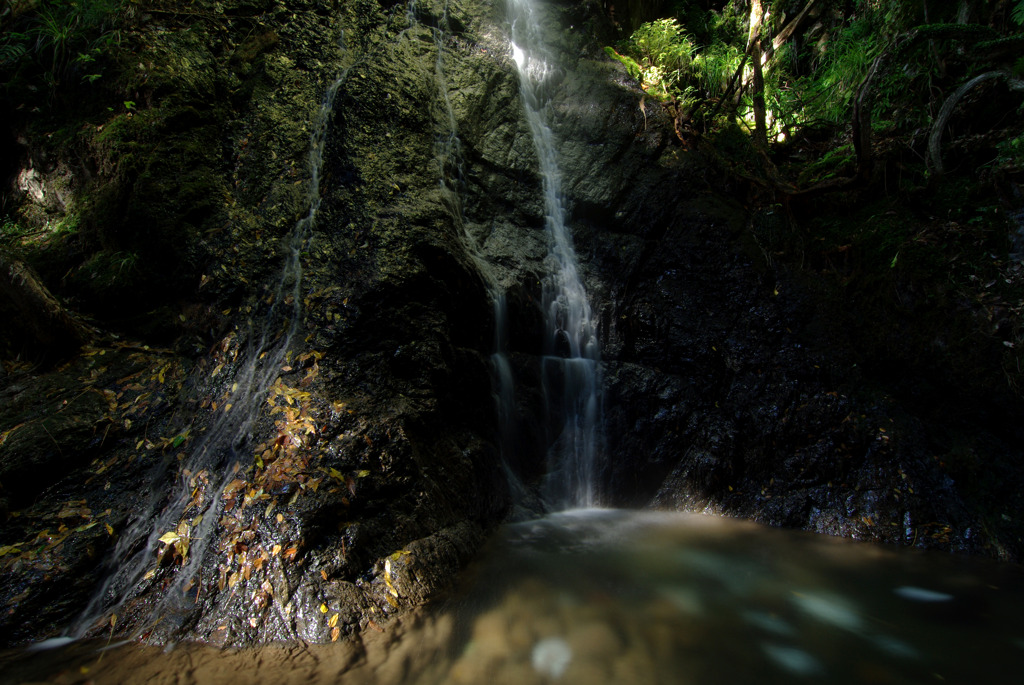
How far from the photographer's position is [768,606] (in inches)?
116

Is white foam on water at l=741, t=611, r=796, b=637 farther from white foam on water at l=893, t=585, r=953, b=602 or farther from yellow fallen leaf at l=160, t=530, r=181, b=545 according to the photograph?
yellow fallen leaf at l=160, t=530, r=181, b=545

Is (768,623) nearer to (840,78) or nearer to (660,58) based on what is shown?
(840,78)

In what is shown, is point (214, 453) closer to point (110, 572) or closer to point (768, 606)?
point (110, 572)

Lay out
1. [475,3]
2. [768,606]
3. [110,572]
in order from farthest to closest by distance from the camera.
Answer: [475,3], [768,606], [110,572]

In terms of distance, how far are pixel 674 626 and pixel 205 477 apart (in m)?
3.13

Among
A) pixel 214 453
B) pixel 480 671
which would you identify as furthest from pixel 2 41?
pixel 480 671

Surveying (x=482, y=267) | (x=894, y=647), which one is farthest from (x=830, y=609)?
(x=482, y=267)

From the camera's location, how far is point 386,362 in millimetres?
3625

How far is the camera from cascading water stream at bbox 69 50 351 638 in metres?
2.54

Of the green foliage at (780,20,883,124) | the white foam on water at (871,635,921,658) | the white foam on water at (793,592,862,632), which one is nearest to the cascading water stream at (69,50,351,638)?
the white foam on water at (793,592,862,632)

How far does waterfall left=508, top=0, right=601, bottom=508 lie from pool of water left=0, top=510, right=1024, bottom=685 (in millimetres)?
1058

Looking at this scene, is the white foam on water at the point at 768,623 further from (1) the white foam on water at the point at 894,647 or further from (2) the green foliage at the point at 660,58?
(2) the green foliage at the point at 660,58

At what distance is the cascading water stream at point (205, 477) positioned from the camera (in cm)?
254

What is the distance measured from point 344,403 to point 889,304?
A: 545cm
